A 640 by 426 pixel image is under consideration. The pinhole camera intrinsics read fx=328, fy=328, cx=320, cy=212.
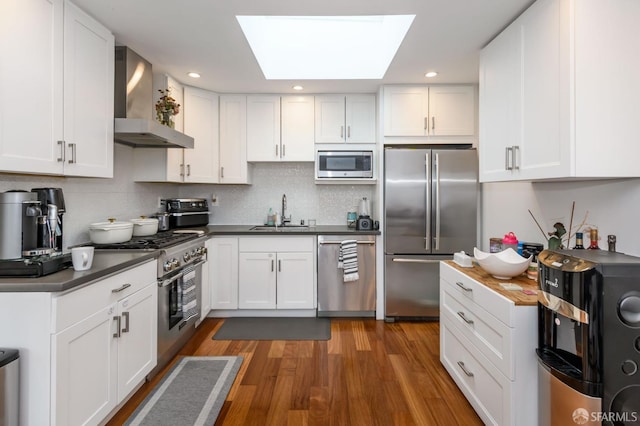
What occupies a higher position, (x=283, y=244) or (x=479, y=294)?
(x=283, y=244)

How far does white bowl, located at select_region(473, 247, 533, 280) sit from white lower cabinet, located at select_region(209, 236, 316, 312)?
1909mm

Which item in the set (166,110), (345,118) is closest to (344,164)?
(345,118)

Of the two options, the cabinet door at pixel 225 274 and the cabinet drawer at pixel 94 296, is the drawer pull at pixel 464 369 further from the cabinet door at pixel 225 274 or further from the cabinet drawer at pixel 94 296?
the cabinet door at pixel 225 274

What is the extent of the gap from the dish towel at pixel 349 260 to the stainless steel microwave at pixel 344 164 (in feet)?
2.54

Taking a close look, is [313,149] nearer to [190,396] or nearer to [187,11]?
[187,11]

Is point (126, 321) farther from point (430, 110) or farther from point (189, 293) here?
point (430, 110)

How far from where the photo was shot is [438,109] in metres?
3.51

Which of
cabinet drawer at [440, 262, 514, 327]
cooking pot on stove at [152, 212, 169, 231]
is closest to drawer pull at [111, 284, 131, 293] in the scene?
cooking pot on stove at [152, 212, 169, 231]

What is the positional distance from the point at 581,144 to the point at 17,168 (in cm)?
281

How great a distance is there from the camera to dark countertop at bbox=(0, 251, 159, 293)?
144cm

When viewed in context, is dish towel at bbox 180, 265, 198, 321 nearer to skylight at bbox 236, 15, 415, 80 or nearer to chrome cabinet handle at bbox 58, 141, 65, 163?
chrome cabinet handle at bbox 58, 141, 65, 163

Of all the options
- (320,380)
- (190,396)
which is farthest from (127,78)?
(320,380)

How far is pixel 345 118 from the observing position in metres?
3.76

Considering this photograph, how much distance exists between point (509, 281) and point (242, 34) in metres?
2.44
